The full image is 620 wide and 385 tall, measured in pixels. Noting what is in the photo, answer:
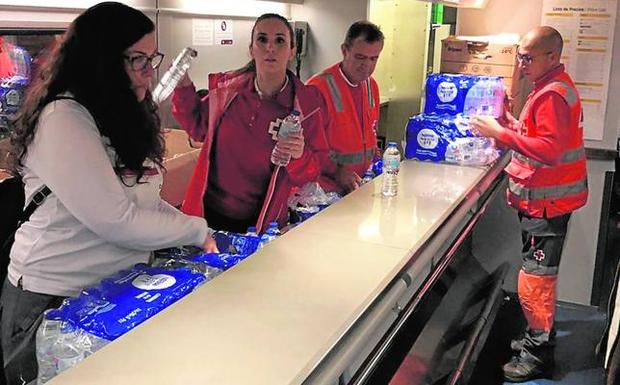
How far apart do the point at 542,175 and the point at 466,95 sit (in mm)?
561

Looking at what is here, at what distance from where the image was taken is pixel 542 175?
3.25 meters

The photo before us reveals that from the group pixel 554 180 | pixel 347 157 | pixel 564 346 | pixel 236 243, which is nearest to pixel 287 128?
pixel 236 243

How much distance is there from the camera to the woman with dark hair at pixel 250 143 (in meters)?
2.53

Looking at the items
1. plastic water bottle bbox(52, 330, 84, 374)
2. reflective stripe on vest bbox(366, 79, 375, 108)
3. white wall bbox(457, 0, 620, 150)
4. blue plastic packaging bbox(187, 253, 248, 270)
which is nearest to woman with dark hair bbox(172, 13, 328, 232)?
blue plastic packaging bbox(187, 253, 248, 270)

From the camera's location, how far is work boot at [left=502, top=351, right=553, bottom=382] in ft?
10.9

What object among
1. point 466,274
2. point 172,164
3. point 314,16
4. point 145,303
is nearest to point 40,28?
point 172,164

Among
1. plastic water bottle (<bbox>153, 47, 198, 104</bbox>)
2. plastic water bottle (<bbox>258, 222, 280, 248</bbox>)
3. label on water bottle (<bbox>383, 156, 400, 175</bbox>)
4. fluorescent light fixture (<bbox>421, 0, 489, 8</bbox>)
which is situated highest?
fluorescent light fixture (<bbox>421, 0, 489, 8</bbox>)

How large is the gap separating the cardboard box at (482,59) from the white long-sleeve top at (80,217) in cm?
251

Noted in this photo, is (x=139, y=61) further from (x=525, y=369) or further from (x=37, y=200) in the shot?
(x=525, y=369)

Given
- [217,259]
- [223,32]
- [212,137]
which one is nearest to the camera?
[217,259]

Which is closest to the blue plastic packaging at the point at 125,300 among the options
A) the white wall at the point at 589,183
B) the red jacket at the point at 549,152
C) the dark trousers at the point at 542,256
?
the red jacket at the point at 549,152

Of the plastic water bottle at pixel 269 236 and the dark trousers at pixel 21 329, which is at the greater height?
the plastic water bottle at pixel 269 236

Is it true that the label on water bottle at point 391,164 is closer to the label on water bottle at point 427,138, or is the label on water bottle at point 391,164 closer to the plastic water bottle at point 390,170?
the plastic water bottle at point 390,170

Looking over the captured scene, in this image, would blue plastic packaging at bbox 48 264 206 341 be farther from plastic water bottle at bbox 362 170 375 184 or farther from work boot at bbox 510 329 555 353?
work boot at bbox 510 329 555 353
